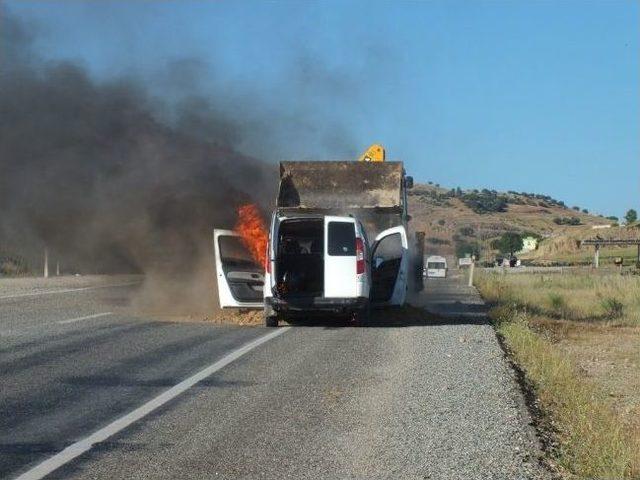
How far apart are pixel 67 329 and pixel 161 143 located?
7259 millimetres

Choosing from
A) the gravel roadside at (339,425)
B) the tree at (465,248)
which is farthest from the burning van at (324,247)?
the tree at (465,248)

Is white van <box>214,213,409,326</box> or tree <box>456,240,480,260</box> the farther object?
tree <box>456,240,480,260</box>

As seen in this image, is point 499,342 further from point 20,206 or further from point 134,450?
point 20,206

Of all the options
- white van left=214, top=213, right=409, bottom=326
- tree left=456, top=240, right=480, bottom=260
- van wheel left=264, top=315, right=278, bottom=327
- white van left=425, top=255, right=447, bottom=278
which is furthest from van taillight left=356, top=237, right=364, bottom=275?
tree left=456, top=240, right=480, bottom=260

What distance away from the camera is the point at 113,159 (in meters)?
21.0

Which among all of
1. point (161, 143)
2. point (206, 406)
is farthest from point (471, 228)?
point (206, 406)

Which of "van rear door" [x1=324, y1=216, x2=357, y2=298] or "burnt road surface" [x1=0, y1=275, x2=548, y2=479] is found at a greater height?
"van rear door" [x1=324, y1=216, x2=357, y2=298]

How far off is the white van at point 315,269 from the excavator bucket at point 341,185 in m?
1.17

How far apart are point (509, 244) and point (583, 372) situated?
292ft

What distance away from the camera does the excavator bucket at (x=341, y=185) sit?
18.4 m

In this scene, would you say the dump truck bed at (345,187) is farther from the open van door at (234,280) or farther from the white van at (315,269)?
the open van door at (234,280)

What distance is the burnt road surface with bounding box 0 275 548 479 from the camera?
671 cm

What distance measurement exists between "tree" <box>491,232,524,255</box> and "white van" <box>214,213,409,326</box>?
83.6 m

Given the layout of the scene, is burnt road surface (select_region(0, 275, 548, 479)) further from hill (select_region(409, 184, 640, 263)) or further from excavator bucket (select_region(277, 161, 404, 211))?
hill (select_region(409, 184, 640, 263))
